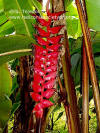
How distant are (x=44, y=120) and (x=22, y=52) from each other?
0.17 meters

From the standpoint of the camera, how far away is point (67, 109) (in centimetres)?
53

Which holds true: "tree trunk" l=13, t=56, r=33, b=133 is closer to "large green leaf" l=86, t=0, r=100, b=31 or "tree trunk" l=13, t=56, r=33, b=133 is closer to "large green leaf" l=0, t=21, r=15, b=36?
"large green leaf" l=86, t=0, r=100, b=31

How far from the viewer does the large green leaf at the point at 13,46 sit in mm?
430

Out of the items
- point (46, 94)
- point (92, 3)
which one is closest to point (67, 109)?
point (46, 94)

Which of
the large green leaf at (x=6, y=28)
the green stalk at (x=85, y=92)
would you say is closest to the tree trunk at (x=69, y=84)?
the green stalk at (x=85, y=92)

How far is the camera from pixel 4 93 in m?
0.67

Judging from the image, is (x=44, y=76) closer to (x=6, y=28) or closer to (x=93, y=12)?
(x=93, y=12)

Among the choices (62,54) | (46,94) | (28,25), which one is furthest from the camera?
(28,25)

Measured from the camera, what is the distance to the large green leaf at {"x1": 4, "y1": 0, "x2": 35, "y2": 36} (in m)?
0.60

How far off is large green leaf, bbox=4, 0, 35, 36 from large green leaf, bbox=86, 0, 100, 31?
16 cm

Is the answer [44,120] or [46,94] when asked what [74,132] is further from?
[46,94]

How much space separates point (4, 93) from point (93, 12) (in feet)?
1.17

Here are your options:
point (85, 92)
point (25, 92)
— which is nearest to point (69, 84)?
point (85, 92)

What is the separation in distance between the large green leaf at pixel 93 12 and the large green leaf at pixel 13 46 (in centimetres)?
20
